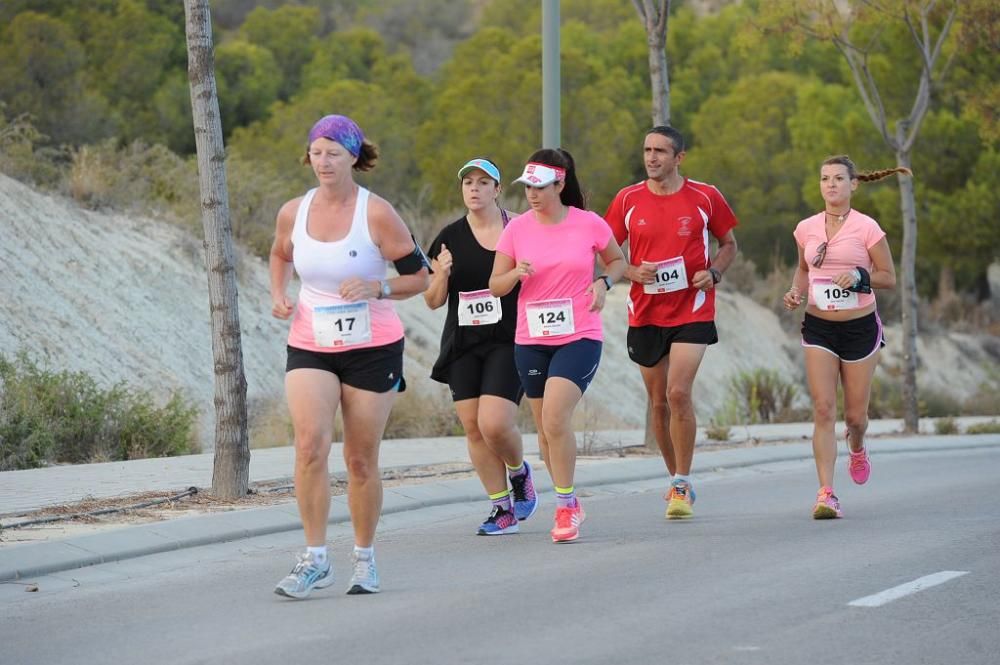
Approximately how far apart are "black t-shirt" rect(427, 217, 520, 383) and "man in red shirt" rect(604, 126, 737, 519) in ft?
3.29

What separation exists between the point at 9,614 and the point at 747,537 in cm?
440

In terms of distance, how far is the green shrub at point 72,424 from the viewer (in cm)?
1502

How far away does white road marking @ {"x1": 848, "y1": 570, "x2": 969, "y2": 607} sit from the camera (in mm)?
8062

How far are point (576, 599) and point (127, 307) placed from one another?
1486cm

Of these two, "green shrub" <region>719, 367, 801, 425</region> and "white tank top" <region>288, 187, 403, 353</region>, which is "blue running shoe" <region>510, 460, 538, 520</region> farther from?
"green shrub" <region>719, 367, 801, 425</region>

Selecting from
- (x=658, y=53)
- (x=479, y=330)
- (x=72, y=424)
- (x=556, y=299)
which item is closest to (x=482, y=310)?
(x=479, y=330)

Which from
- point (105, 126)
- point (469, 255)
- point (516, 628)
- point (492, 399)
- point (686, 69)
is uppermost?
point (686, 69)

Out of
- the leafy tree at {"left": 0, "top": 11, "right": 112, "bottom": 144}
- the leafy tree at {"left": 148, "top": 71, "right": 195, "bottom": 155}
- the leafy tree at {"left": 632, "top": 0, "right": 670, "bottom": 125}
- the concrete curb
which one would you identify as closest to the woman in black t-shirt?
the concrete curb

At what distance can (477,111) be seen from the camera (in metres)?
41.6

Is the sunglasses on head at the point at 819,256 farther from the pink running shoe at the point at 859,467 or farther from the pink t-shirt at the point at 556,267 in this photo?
the pink t-shirt at the point at 556,267

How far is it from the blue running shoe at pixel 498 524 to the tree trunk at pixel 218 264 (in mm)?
2059

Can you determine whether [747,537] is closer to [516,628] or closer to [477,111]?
[516,628]

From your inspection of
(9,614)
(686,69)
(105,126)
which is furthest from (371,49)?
(9,614)

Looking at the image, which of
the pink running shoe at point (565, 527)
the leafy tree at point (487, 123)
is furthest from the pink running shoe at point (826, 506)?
the leafy tree at point (487, 123)
